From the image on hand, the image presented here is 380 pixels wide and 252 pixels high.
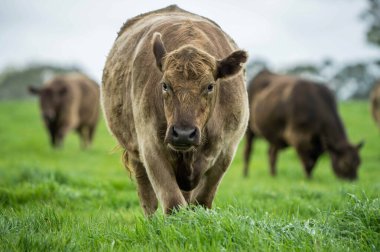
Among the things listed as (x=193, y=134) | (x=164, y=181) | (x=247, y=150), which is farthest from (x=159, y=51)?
(x=247, y=150)

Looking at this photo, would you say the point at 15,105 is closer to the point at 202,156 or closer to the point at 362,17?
the point at 362,17

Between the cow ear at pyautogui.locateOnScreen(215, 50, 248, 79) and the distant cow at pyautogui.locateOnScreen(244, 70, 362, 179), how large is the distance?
1005 centimetres

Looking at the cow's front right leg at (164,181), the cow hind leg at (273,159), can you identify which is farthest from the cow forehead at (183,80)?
the cow hind leg at (273,159)

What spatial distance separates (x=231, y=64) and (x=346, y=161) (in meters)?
10.5

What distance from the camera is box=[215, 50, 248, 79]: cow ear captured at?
16.0ft

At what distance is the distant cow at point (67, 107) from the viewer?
849 inches

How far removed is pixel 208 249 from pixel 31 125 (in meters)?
26.7

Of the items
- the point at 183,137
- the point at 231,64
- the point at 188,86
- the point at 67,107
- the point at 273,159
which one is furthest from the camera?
the point at 67,107

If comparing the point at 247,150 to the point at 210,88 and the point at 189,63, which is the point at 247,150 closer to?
the point at 210,88

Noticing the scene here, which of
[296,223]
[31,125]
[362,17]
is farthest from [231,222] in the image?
[362,17]

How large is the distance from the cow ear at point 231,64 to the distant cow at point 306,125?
33.0ft

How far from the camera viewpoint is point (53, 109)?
2155 centimetres

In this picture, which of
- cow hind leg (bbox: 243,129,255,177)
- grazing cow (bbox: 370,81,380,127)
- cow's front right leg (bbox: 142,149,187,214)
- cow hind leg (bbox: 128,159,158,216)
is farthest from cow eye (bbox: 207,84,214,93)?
grazing cow (bbox: 370,81,380,127)

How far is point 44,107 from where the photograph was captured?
2159 cm
